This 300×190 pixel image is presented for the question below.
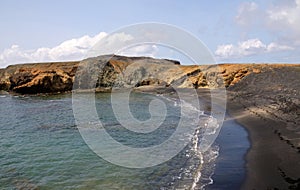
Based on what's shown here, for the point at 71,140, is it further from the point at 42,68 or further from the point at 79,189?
the point at 42,68

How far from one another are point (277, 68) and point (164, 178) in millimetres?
49322

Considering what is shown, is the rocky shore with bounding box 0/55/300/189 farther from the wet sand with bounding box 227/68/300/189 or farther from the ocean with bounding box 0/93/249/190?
the ocean with bounding box 0/93/249/190

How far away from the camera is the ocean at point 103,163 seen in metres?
13.1

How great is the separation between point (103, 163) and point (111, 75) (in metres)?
57.2

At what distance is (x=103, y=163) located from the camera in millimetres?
16172

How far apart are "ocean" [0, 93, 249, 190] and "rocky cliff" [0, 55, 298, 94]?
123 ft

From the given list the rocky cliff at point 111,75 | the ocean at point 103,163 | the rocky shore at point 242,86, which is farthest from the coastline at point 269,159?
the rocky cliff at point 111,75

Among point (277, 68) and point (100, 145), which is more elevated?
point (277, 68)

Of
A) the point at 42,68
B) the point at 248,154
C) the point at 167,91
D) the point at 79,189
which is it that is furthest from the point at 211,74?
the point at 79,189

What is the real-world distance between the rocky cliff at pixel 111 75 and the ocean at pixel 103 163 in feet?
123

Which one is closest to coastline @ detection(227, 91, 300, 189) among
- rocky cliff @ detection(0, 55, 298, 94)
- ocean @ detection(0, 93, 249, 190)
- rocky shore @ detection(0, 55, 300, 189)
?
rocky shore @ detection(0, 55, 300, 189)

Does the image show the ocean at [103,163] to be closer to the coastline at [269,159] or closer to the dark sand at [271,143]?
the coastline at [269,159]

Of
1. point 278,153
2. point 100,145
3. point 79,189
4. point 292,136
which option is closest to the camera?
point 79,189

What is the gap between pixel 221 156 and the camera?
1633 centimetres
